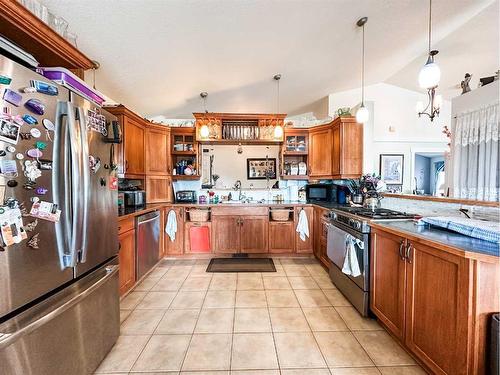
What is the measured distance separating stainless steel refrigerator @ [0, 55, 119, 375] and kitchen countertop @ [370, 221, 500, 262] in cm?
213

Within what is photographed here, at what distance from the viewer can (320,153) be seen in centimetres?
405

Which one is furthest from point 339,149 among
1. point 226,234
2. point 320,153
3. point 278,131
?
point 226,234

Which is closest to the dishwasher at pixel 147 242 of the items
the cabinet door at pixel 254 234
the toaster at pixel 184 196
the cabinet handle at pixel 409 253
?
the toaster at pixel 184 196

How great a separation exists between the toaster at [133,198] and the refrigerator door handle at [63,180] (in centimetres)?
191

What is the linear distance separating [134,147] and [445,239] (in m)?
3.45

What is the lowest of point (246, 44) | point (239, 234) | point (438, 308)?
point (239, 234)

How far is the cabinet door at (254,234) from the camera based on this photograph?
146 inches

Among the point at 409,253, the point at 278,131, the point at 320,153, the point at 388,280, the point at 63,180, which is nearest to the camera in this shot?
the point at 63,180

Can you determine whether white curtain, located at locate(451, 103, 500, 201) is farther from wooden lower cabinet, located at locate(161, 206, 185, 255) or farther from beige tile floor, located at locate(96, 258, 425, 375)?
wooden lower cabinet, located at locate(161, 206, 185, 255)

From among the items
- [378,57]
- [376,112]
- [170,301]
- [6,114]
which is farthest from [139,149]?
[376,112]

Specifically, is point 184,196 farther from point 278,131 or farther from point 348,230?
point 348,230

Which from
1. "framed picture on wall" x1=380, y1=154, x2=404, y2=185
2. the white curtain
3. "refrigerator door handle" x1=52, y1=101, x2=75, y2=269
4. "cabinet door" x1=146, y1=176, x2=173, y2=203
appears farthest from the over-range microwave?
"refrigerator door handle" x1=52, y1=101, x2=75, y2=269

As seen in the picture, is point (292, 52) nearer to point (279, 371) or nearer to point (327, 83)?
point (327, 83)

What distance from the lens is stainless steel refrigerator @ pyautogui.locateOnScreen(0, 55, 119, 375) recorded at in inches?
38.9
